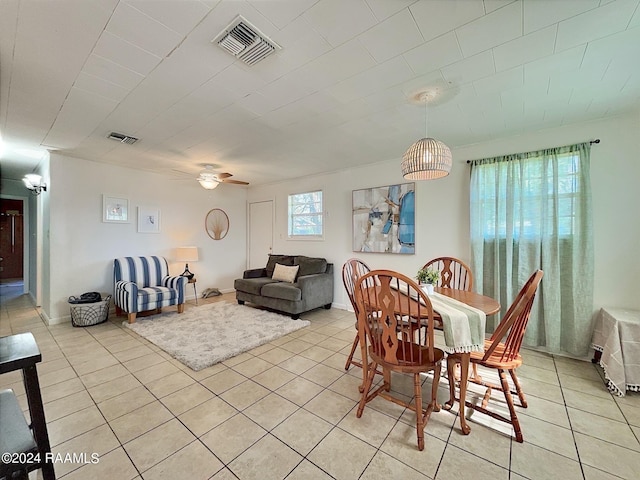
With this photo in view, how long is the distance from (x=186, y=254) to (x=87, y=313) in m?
1.66

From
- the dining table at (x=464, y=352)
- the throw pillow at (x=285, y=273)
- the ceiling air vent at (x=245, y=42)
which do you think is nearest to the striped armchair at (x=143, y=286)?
the throw pillow at (x=285, y=273)

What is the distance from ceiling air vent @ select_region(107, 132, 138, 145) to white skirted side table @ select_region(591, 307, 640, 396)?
215 inches

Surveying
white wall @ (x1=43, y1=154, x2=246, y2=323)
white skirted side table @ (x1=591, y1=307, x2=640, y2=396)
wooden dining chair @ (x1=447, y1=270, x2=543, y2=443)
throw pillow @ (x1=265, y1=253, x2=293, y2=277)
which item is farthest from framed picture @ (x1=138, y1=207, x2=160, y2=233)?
white skirted side table @ (x1=591, y1=307, x2=640, y2=396)

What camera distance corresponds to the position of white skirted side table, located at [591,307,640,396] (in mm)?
2189

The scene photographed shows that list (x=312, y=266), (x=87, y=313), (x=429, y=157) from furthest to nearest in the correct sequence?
(x=312, y=266) → (x=87, y=313) → (x=429, y=157)

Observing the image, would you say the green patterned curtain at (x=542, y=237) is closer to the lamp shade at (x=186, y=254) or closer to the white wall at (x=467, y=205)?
the white wall at (x=467, y=205)

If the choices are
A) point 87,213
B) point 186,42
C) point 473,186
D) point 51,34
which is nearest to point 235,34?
point 186,42

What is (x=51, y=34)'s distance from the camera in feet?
5.29

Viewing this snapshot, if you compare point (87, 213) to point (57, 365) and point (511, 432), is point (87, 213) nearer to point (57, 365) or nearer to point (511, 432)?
point (57, 365)

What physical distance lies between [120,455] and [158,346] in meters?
1.69

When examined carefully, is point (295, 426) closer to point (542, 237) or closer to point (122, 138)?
point (542, 237)

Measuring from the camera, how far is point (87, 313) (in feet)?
12.4

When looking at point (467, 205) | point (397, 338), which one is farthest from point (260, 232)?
point (397, 338)

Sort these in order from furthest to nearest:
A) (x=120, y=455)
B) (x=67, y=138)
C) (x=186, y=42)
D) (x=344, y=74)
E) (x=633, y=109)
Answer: (x=67, y=138) < (x=633, y=109) < (x=344, y=74) < (x=186, y=42) < (x=120, y=455)
